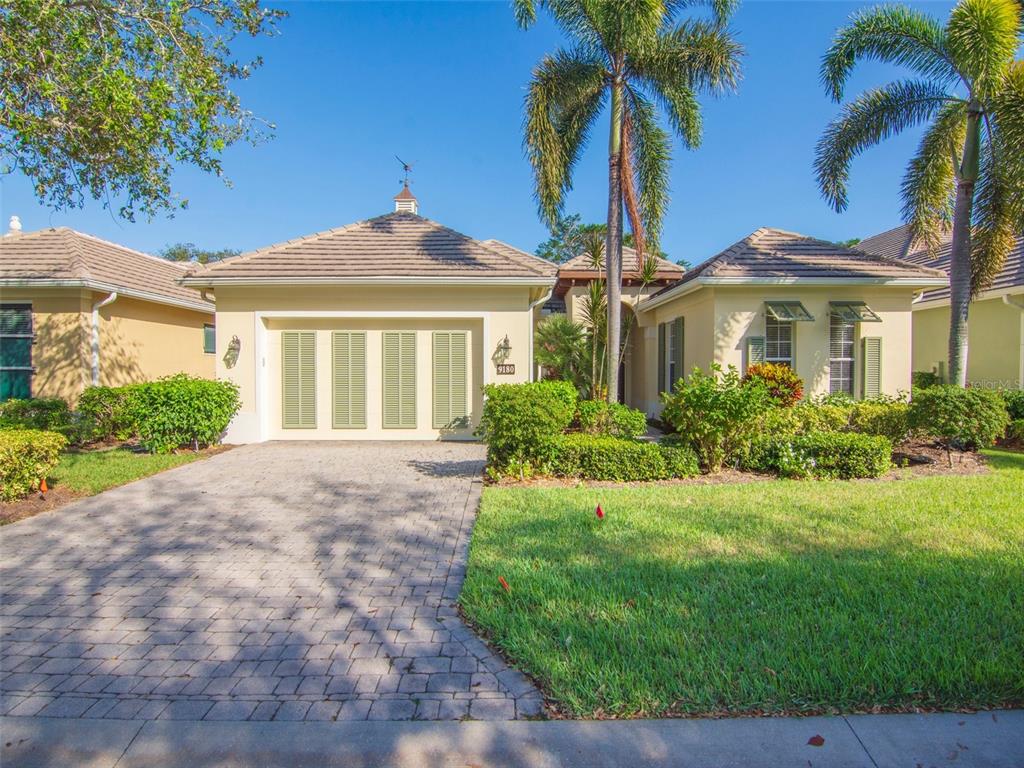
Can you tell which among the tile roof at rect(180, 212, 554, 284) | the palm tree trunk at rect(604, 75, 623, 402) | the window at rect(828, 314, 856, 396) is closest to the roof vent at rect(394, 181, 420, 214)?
the tile roof at rect(180, 212, 554, 284)

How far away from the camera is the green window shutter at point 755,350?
12.0 m

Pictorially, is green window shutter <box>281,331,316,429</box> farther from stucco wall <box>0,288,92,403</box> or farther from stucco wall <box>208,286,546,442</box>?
stucco wall <box>0,288,92,403</box>

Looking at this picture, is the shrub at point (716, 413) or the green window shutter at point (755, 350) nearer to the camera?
the shrub at point (716, 413)

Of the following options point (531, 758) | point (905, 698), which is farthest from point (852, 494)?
point (531, 758)

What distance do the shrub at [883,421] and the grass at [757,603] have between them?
10.8 feet

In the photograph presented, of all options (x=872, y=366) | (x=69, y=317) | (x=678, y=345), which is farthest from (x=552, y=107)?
(x=69, y=317)

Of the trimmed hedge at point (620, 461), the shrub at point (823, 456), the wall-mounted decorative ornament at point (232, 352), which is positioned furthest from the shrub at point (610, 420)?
the wall-mounted decorative ornament at point (232, 352)

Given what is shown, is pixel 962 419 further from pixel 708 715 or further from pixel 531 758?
pixel 531 758

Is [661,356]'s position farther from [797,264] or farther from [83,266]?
[83,266]

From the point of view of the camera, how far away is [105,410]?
11.4 m

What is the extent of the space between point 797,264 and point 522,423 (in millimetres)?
8369

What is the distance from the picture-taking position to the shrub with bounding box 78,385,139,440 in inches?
444

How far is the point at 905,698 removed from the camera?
289 centimetres

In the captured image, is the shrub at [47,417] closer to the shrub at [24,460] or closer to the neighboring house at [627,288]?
the shrub at [24,460]
